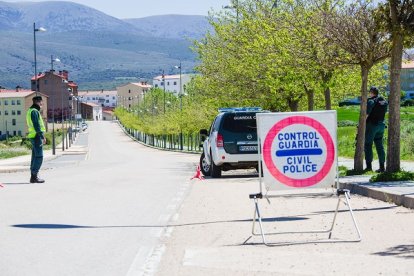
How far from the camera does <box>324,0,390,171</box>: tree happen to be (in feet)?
64.6

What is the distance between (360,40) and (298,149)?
1020 cm

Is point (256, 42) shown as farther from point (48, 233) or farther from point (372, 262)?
point (372, 262)

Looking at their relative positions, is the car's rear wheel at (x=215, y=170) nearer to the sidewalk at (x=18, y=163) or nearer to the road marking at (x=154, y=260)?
the sidewalk at (x=18, y=163)

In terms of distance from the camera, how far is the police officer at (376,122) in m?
19.3

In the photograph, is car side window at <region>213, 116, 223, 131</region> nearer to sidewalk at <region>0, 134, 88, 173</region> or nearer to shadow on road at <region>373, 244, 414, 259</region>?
sidewalk at <region>0, 134, 88, 173</region>

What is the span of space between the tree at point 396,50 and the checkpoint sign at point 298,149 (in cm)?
667

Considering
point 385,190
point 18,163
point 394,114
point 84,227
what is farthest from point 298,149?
point 18,163

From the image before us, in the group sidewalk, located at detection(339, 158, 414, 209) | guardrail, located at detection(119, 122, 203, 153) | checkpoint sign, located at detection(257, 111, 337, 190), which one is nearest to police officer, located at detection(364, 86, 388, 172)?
sidewalk, located at detection(339, 158, 414, 209)

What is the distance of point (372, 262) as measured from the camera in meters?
7.91

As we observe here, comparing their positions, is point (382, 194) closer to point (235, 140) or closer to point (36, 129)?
point (36, 129)

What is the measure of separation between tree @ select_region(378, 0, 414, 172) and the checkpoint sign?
667cm

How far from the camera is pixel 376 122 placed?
1953cm

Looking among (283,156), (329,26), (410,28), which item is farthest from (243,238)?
(329,26)

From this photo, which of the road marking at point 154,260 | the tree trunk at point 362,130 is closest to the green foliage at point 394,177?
the tree trunk at point 362,130
